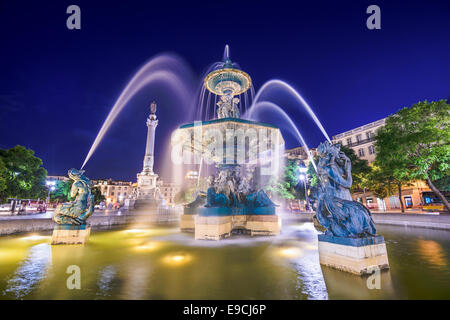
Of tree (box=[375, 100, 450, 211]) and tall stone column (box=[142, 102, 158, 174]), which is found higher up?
tall stone column (box=[142, 102, 158, 174])

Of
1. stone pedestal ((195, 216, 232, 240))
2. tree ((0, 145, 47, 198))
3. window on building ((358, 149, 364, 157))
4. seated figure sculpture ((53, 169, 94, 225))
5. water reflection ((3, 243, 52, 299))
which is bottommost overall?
water reflection ((3, 243, 52, 299))

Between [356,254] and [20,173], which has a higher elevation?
[20,173]

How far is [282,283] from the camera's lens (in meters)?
4.32

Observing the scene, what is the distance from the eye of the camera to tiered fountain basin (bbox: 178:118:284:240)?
33.8 feet

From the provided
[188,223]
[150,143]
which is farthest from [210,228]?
[150,143]

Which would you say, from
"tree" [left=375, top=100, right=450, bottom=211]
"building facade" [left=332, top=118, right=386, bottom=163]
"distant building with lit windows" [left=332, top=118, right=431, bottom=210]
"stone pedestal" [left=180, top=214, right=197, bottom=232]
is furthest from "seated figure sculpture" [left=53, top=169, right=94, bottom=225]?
"building facade" [left=332, top=118, right=386, bottom=163]

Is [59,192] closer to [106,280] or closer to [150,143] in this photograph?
[150,143]

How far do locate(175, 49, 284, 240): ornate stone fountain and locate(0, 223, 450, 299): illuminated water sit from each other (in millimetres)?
3263

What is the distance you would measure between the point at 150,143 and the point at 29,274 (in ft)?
197

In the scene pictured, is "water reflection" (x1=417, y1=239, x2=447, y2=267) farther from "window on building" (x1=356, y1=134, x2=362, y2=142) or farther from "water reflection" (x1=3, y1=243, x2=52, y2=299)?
"window on building" (x1=356, y1=134, x2=362, y2=142)

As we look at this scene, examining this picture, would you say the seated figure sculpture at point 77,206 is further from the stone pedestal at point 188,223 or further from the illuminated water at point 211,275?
the stone pedestal at point 188,223

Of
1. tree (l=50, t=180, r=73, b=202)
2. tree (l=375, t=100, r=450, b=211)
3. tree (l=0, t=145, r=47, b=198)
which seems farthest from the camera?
tree (l=50, t=180, r=73, b=202)

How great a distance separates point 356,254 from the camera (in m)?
4.67
